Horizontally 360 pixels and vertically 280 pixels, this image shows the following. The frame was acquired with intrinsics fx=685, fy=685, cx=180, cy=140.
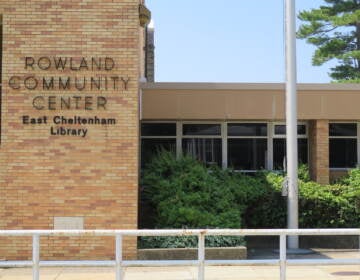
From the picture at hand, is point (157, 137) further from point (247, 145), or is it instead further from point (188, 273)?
point (188, 273)

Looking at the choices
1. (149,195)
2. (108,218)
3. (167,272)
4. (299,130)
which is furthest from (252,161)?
(167,272)

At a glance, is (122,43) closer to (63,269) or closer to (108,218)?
(108,218)

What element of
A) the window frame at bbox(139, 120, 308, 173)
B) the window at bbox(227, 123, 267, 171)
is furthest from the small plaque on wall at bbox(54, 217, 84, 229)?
the window at bbox(227, 123, 267, 171)

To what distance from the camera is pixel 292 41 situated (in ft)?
50.1

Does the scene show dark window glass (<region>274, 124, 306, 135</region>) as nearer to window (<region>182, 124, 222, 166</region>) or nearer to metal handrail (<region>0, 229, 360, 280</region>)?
window (<region>182, 124, 222, 166</region>)

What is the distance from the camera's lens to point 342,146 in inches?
769

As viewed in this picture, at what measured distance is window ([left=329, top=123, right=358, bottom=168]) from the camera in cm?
1952

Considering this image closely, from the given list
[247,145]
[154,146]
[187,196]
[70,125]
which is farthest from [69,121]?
[247,145]

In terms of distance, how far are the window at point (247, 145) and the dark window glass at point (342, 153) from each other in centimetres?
198

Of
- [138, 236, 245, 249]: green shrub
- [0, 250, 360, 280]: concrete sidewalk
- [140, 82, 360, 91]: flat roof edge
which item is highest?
[140, 82, 360, 91]: flat roof edge

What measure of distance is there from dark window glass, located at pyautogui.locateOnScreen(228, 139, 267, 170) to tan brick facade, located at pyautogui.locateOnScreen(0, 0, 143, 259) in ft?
19.6

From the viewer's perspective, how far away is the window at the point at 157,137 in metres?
18.9

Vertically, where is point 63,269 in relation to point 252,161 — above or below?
below

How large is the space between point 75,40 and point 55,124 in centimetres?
173
